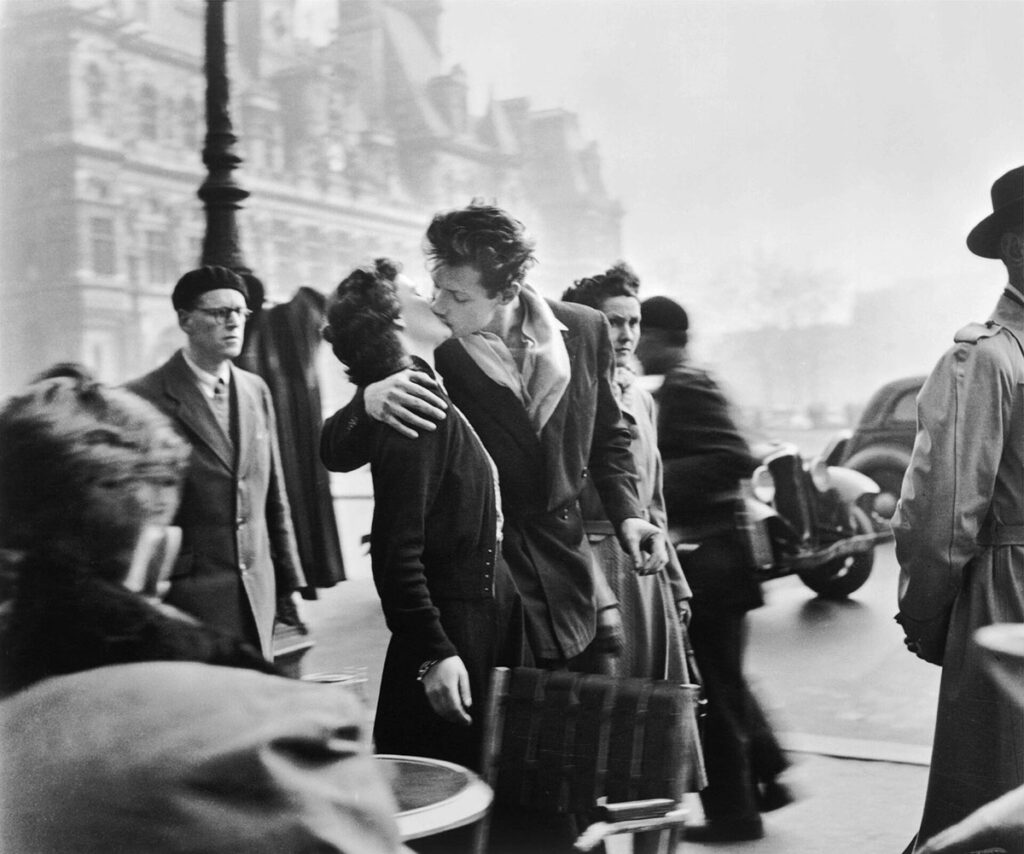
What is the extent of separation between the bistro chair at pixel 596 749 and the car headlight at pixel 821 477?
504cm

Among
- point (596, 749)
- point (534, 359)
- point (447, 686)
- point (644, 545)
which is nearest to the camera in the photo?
point (596, 749)

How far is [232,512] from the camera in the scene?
366 centimetres

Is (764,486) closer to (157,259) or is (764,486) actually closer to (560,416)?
(560,416)

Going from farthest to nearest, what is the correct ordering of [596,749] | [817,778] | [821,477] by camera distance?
[821,477] → [817,778] → [596,749]

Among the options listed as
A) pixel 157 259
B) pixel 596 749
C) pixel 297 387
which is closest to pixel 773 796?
pixel 596 749

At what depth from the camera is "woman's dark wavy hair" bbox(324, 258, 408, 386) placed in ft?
11.5

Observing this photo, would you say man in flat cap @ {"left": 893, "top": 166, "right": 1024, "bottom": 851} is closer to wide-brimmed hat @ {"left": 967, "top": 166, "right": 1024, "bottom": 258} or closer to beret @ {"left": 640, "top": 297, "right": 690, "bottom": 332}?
wide-brimmed hat @ {"left": 967, "top": 166, "right": 1024, "bottom": 258}

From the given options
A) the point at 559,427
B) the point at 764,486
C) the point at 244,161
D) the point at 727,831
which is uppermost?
the point at 244,161

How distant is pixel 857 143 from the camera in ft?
15.3

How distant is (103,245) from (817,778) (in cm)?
308

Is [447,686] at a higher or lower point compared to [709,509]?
lower

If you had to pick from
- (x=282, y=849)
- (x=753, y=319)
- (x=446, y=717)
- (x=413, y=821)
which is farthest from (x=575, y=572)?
(x=282, y=849)

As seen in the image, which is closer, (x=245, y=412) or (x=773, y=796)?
(x=245, y=412)

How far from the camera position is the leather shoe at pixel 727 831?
4258mm
